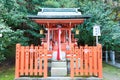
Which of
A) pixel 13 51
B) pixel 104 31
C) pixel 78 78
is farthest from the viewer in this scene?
pixel 13 51

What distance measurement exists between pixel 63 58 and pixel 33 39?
525cm

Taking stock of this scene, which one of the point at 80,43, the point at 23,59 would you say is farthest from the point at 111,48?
the point at 23,59

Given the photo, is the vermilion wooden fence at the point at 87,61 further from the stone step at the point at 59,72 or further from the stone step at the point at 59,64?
the stone step at the point at 59,64

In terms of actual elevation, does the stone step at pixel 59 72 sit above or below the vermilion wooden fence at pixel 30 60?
below

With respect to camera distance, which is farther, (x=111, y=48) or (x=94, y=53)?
(x=111, y=48)

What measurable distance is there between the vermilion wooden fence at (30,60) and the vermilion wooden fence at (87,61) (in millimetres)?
1203

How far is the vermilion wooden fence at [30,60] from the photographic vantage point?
26.3 feet

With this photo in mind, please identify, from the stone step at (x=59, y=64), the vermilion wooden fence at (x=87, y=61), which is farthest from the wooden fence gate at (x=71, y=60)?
the stone step at (x=59, y=64)

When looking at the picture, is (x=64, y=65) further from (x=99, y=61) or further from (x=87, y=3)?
(x=87, y=3)

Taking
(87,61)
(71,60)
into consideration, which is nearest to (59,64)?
(71,60)

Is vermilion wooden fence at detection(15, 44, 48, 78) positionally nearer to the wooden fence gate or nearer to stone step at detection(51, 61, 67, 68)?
the wooden fence gate

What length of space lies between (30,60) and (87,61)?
7.94 feet

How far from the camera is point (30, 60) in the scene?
318 inches

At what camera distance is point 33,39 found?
49.8 ft
